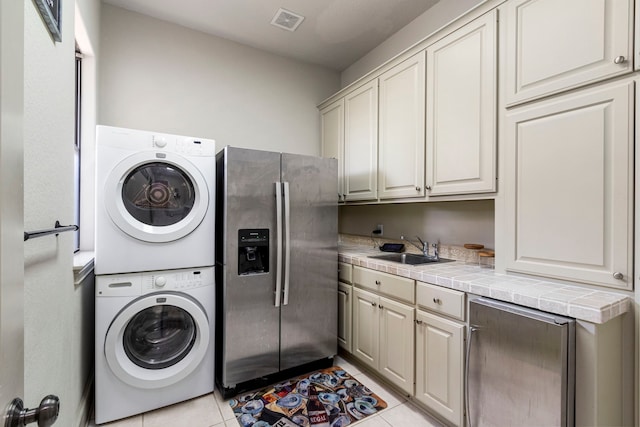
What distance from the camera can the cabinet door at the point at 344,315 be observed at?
254 cm

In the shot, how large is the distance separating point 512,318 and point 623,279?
476mm

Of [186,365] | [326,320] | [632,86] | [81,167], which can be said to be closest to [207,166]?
[81,167]

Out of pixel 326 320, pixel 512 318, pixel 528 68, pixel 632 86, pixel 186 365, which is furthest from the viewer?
pixel 326 320

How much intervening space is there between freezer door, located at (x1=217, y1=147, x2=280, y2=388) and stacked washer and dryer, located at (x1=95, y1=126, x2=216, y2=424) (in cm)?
15

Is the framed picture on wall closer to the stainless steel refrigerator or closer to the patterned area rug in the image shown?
the stainless steel refrigerator

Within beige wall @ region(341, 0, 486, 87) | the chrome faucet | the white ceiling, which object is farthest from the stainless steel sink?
the white ceiling

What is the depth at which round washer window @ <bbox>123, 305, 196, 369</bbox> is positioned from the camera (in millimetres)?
1939

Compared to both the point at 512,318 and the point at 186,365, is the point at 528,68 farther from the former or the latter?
the point at 186,365

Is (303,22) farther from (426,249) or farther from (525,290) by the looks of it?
(525,290)

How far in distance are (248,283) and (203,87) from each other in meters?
1.91

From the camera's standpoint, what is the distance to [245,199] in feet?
7.02

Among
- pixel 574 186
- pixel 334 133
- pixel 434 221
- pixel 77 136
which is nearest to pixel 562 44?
pixel 574 186

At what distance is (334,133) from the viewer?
3.26 metres

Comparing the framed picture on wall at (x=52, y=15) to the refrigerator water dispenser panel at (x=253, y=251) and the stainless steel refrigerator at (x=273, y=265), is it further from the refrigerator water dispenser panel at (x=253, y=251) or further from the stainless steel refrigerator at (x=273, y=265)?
the refrigerator water dispenser panel at (x=253, y=251)
